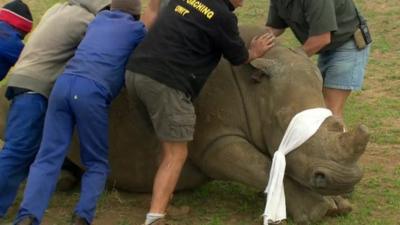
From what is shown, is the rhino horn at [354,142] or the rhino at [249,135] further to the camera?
the rhino at [249,135]

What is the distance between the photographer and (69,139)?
215 inches

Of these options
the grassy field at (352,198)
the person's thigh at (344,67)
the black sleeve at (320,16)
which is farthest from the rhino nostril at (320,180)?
the person's thigh at (344,67)

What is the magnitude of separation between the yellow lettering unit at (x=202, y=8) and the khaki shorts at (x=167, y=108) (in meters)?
0.59

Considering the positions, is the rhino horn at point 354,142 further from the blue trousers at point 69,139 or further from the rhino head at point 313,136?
the blue trousers at point 69,139

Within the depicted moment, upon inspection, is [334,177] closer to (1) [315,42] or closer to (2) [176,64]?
(2) [176,64]

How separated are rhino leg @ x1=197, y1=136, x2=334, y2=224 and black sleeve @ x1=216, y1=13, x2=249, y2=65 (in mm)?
707

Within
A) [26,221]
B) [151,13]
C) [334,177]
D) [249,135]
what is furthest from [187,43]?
[26,221]

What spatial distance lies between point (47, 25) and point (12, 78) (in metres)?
0.50

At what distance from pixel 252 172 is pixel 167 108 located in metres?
0.88

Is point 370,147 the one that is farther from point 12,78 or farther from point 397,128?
point 12,78

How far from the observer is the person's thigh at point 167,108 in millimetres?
5375

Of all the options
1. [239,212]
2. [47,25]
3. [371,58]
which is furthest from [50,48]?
[371,58]

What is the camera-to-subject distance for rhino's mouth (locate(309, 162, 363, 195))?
5.28 metres

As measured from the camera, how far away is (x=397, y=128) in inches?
333
